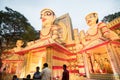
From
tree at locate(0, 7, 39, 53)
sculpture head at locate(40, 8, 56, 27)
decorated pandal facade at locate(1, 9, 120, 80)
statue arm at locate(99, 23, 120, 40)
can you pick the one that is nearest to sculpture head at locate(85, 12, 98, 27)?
decorated pandal facade at locate(1, 9, 120, 80)

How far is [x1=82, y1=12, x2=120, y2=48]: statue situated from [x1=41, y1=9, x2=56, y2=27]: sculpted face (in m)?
3.51

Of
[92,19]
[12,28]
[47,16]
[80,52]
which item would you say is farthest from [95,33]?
[12,28]

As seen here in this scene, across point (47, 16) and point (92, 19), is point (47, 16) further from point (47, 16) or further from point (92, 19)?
point (92, 19)

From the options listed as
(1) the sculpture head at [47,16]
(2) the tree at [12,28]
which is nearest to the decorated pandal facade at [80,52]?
(1) the sculpture head at [47,16]

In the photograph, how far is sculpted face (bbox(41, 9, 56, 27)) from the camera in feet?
39.1

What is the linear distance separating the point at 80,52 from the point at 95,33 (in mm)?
2173

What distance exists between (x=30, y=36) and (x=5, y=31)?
3.71m

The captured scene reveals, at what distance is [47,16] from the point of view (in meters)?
12.0

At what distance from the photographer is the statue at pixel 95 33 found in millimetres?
8856

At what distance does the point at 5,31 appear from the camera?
14.0m

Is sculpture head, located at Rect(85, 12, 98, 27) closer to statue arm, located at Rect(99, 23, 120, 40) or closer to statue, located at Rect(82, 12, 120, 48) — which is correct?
statue, located at Rect(82, 12, 120, 48)

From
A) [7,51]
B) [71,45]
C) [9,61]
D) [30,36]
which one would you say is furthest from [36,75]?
[30,36]

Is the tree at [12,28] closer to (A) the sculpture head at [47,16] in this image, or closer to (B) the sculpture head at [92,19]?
(A) the sculpture head at [47,16]

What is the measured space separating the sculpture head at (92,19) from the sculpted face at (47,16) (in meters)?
3.60
